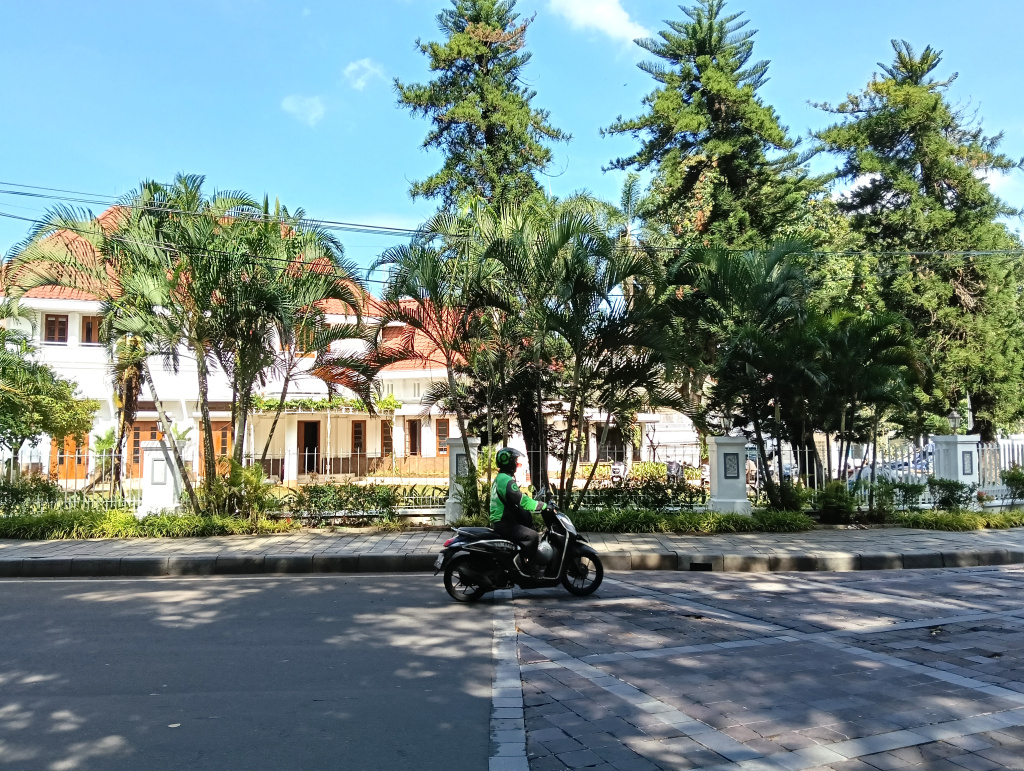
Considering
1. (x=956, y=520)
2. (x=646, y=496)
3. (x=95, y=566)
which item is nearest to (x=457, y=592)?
(x=95, y=566)

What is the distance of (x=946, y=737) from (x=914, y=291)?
2074 cm

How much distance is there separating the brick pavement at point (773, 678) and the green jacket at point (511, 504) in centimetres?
89

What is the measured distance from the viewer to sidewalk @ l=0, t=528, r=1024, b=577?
1062 centimetres

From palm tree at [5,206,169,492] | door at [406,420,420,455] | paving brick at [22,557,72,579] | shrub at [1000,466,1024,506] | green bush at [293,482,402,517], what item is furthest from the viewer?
door at [406,420,420,455]

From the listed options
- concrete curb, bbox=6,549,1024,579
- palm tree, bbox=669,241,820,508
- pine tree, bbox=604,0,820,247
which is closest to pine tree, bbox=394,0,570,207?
pine tree, bbox=604,0,820,247

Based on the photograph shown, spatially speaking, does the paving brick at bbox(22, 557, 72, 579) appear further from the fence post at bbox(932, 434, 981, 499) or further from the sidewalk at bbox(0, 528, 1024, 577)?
the fence post at bbox(932, 434, 981, 499)

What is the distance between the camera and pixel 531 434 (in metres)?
15.3

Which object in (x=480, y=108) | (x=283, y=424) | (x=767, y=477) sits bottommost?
(x=767, y=477)

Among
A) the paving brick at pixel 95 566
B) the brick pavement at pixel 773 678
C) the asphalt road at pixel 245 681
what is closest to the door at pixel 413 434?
the paving brick at pixel 95 566

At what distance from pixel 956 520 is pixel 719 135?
12244 millimetres

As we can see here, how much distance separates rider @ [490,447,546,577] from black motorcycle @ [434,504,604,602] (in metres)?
0.07

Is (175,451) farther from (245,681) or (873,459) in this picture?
(873,459)

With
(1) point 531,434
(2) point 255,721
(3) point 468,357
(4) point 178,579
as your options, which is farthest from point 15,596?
(1) point 531,434

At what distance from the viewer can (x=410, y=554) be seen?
10.8m
